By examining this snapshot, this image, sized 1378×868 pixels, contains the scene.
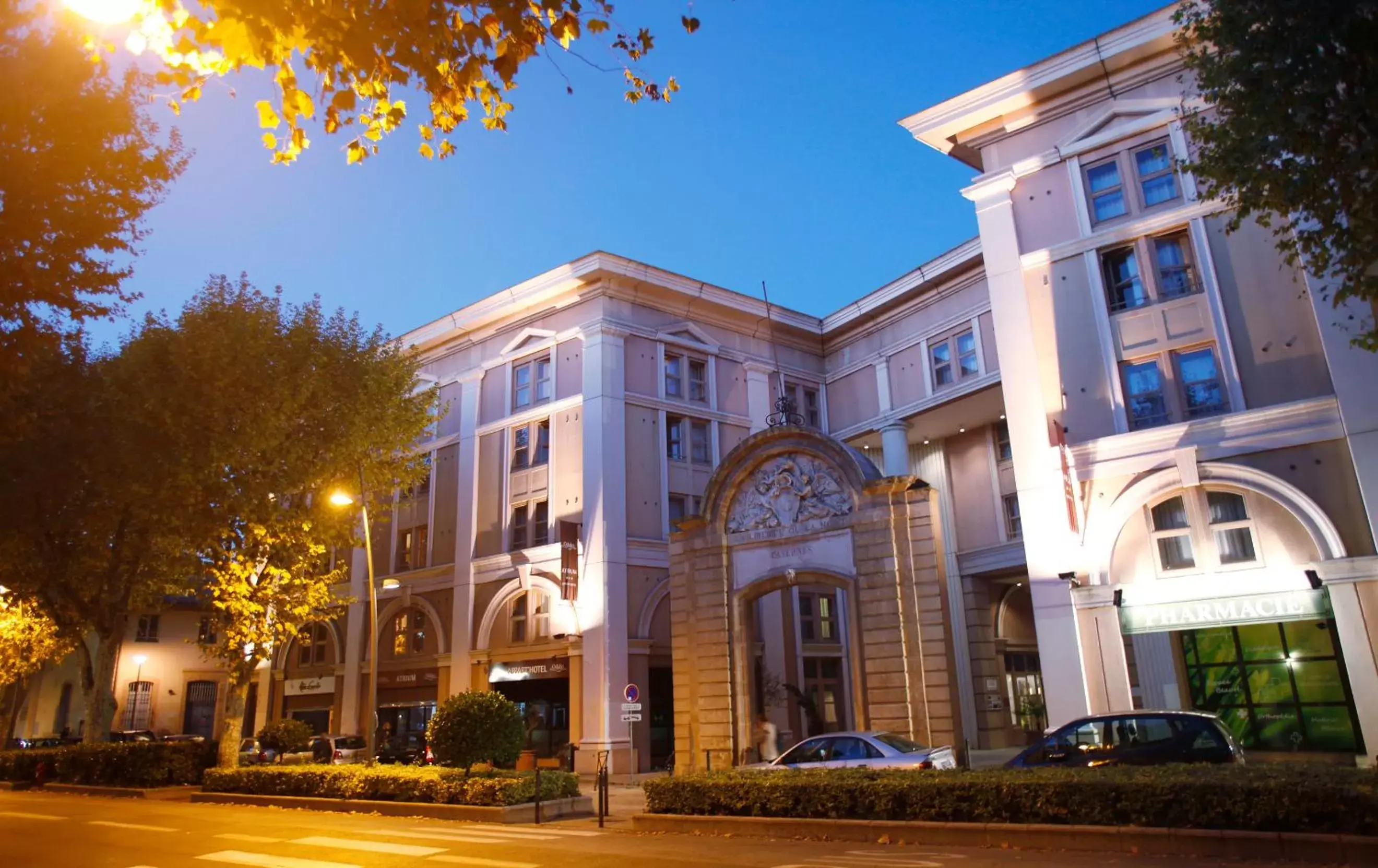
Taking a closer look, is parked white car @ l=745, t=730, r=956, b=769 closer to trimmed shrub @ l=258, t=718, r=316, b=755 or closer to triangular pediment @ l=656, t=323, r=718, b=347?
trimmed shrub @ l=258, t=718, r=316, b=755

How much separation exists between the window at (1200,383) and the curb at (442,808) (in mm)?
15668

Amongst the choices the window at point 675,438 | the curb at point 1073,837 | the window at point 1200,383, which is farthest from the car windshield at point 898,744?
the window at point 675,438

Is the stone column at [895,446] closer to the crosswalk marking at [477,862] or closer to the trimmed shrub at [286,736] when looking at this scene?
the trimmed shrub at [286,736]

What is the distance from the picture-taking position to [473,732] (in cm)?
1958

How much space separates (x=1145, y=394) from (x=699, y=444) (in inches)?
722

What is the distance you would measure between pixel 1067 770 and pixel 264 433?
21.5 meters

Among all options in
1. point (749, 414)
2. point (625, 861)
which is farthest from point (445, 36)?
point (749, 414)

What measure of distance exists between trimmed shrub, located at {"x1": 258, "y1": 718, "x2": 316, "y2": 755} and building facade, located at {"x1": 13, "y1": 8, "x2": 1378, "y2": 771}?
544 centimetres

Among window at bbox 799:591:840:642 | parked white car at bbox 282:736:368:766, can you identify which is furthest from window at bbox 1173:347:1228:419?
parked white car at bbox 282:736:368:766

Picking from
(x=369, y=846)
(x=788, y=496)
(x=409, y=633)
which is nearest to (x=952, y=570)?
(x=788, y=496)

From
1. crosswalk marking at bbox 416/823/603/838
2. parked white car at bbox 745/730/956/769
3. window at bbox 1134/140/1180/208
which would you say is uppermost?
window at bbox 1134/140/1180/208

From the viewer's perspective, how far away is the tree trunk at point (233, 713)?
2620 cm

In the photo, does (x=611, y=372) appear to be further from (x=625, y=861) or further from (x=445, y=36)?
(x=445, y=36)

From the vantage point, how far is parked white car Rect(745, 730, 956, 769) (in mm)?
16219
